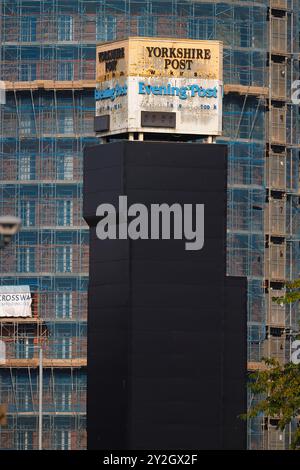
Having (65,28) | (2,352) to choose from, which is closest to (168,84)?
(65,28)

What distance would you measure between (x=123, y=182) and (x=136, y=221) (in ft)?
8.43

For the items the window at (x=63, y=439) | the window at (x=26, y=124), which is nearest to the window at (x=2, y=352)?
the window at (x=63, y=439)

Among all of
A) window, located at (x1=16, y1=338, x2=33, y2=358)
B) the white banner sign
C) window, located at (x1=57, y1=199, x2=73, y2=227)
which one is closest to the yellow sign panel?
window, located at (x1=57, y1=199, x2=73, y2=227)

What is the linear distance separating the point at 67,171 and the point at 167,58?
42965mm

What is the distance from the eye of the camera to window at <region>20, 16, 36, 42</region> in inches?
7106

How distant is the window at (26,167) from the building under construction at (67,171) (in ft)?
0.23

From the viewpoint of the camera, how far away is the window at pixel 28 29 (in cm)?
18050

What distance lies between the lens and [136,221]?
133 m

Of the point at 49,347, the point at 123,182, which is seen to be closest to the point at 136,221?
the point at 123,182

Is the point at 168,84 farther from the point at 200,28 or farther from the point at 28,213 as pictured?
the point at 200,28

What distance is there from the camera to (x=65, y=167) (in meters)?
180
